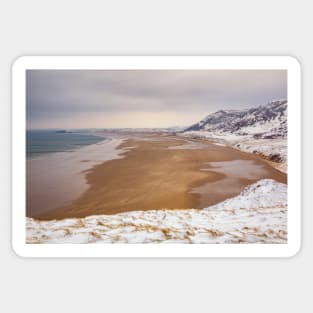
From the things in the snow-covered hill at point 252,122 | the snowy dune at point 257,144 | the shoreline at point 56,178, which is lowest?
the shoreline at point 56,178

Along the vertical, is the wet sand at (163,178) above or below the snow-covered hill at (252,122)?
below

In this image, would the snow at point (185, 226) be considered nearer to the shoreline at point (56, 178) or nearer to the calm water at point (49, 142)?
the shoreline at point (56, 178)

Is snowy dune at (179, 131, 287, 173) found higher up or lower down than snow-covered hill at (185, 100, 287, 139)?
lower down

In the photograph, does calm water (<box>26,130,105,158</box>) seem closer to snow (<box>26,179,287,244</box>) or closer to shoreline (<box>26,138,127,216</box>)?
shoreline (<box>26,138,127,216</box>)

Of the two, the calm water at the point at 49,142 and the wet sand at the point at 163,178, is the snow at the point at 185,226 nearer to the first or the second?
the wet sand at the point at 163,178

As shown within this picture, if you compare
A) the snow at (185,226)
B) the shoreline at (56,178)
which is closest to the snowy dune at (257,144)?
the snow at (185,226)

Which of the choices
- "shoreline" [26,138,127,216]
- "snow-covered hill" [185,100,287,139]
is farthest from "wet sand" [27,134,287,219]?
"snow-covered hill" [185,100,287,139]
